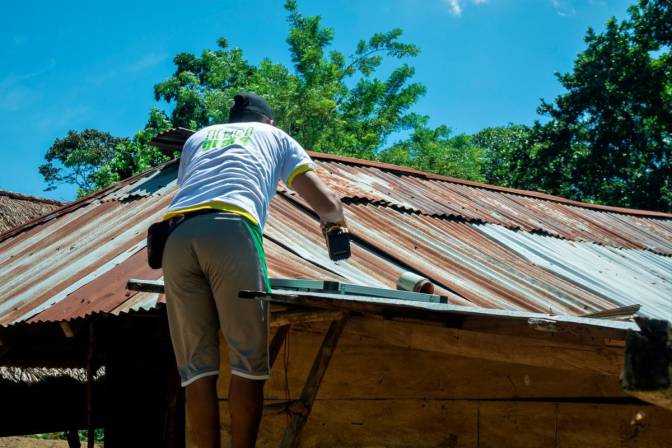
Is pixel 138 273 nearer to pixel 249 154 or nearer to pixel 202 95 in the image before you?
pixel 249 154

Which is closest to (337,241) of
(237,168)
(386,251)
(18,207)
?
(237,168)

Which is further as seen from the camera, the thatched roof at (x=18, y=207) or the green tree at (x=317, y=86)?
the green tree at (x=317, y=86)

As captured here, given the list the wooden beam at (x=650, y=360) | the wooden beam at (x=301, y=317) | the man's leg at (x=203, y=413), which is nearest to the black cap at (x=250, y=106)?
the wooden beam at (x=301, y=317)

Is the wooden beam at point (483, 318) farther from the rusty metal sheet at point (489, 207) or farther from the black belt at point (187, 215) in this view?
the rusty metal sheet at point (489, 207)

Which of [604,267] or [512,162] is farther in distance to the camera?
[512,162]

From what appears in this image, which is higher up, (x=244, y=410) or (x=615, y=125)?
(x=615, y=125)

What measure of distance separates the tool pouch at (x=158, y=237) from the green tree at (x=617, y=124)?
21639 mm

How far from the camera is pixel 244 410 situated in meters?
3.06

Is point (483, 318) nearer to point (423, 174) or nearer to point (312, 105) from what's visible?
point (423, 174)

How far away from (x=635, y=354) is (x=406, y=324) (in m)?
2.16

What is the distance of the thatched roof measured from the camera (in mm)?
13602

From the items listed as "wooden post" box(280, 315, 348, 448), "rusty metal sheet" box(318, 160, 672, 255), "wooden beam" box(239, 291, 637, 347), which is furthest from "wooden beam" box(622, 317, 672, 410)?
"rusty metal sheet" box(318, 160, 672, 255)

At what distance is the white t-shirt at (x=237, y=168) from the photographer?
326 centimetres

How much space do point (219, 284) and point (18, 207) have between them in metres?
12.2
